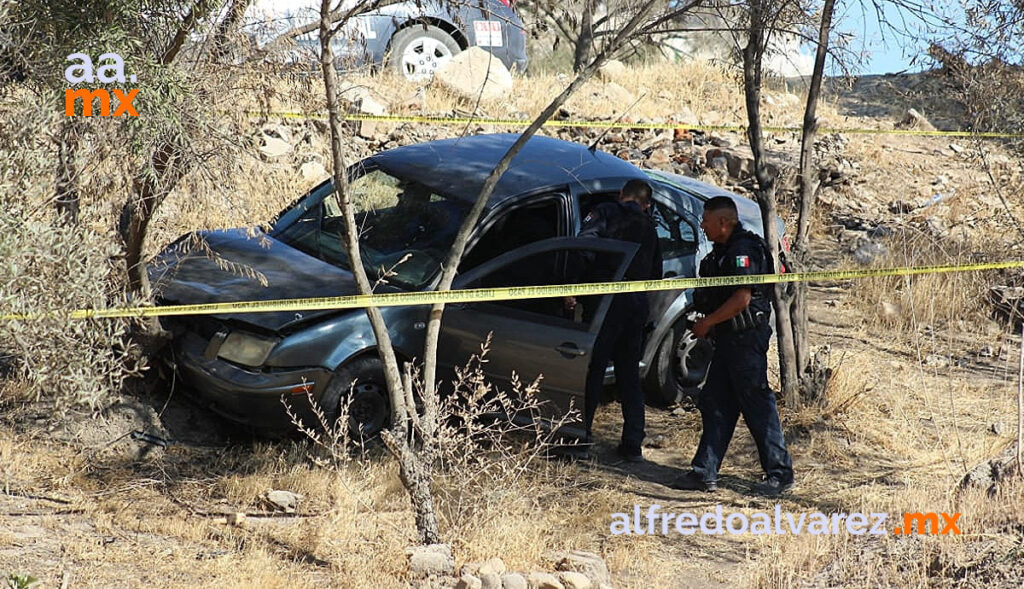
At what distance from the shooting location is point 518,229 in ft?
22.9

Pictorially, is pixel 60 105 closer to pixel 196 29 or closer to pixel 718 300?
pixel 196 29

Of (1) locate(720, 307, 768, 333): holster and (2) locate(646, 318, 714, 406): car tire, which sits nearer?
(1) locate(720, 307, 768, 333): holster

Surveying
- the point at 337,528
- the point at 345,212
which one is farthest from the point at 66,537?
the point at 345,212

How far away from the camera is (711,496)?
6352 millimetres

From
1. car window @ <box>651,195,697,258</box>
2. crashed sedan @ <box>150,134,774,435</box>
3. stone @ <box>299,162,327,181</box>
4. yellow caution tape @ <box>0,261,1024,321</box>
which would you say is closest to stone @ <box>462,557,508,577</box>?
crashed sedan @ <box>150,134,774,435</box>

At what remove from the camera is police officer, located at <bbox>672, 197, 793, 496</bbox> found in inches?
244

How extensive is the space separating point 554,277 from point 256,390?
75.7 inches

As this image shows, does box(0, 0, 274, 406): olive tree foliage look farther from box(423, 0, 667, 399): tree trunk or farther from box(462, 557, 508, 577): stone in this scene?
box(462, 557, 508, 577): stone

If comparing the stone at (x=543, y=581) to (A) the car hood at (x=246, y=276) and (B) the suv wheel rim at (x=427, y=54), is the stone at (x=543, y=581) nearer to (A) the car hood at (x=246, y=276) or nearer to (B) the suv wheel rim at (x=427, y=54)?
(A) the car hood at (x=246, y=276)

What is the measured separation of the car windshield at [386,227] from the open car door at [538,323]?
1.14ft

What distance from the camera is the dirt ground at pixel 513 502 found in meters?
4.88

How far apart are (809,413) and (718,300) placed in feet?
5.04

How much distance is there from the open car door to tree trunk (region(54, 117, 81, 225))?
215 centimetres

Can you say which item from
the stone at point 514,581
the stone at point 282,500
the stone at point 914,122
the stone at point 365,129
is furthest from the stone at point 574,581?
the stone at point 914,122
